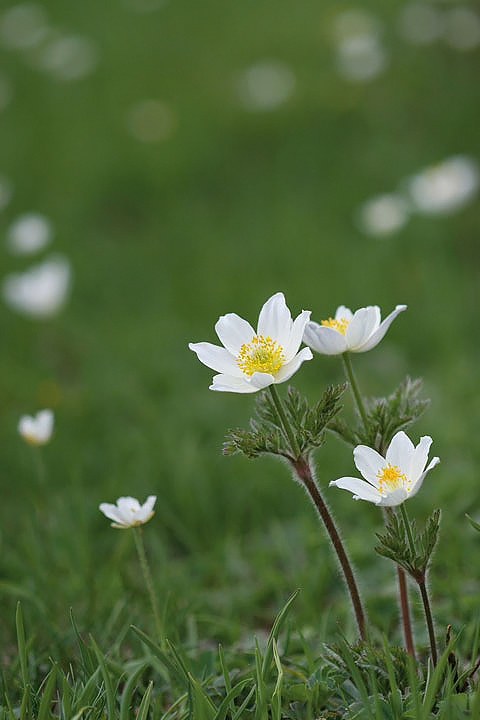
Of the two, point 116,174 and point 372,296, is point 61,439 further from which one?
point 116,174

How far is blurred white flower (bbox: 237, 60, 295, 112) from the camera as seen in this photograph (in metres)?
5.50

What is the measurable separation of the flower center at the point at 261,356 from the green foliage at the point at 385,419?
0.18 meters

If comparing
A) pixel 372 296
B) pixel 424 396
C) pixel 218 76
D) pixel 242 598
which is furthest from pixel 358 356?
pixel 218 76

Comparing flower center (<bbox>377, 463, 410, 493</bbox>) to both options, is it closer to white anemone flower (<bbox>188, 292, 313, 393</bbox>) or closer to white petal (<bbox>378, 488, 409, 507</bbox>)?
white petal (<bbox>378, 488, 409, 507</bbox>)

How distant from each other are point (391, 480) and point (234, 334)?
43 cm

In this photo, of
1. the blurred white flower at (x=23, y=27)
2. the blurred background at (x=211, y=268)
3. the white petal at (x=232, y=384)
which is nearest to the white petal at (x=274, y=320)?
the white petal at (x=232, y=384)

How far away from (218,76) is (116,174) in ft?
5.00

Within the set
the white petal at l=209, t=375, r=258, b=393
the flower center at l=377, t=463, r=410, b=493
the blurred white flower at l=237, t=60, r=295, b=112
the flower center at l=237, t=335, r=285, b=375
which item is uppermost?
the flower center at l=237, t=335, r=285, b=375

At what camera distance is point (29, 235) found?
14.5 ft

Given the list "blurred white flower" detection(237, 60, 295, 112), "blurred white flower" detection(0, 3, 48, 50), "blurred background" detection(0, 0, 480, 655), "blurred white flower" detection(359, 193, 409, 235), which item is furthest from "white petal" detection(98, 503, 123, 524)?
"blurred white flower" detection(0, 3, 48, 50)

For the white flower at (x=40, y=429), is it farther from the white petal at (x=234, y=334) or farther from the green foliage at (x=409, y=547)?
the green foliage at (x=409, y=547)

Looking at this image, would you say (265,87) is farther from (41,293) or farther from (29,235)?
(41,293)

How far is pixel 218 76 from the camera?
19.9ft

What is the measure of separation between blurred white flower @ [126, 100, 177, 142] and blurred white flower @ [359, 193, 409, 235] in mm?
1858
